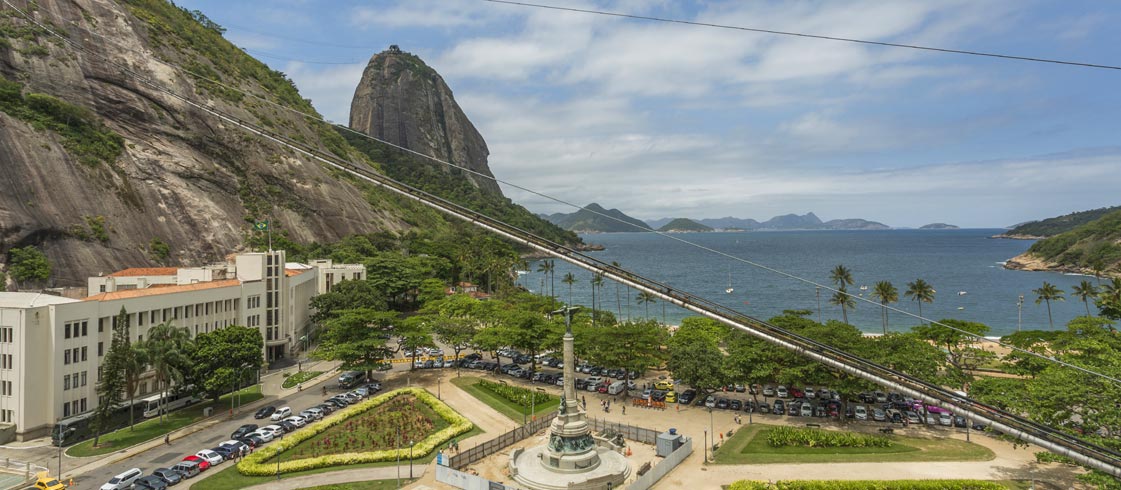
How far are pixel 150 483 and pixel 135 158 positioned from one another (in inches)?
3350

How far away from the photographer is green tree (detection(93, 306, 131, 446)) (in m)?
39.8

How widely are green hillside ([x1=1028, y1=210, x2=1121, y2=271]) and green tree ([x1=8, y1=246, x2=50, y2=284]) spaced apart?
741 feet

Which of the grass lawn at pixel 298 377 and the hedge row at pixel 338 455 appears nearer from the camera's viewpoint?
the hedge row at pixel 338 455

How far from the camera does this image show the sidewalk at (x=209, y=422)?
36656mm

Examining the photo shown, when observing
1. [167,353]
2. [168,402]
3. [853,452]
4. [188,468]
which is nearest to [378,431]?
[188,468]

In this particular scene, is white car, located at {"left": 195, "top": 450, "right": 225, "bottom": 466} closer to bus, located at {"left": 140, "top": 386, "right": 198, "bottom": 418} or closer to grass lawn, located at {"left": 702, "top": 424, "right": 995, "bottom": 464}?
bus, located at {"left": 140, "top": 386, "right": 198, "bottom": 418}

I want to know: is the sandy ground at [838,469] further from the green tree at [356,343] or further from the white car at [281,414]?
the green tree at [356,343]

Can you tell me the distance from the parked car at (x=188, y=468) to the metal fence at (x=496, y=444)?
16279 millimetres

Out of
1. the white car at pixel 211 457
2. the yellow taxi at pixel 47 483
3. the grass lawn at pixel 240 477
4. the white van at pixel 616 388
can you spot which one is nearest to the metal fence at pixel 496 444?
the grass lawn at pixel 240 477

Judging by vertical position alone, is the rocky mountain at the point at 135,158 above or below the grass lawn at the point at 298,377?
above

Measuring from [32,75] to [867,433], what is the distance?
126 metres

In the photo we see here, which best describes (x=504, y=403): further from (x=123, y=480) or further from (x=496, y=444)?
(x=123, y=480)

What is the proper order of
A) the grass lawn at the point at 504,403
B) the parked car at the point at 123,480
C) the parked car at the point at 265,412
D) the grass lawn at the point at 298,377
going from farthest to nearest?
the grass lawn at the point at 298,377
the grass lawn at the point at 504,403
the parked car at the point at 265,412
the parked car at the point at 123,480

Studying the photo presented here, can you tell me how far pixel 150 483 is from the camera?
32812mm
